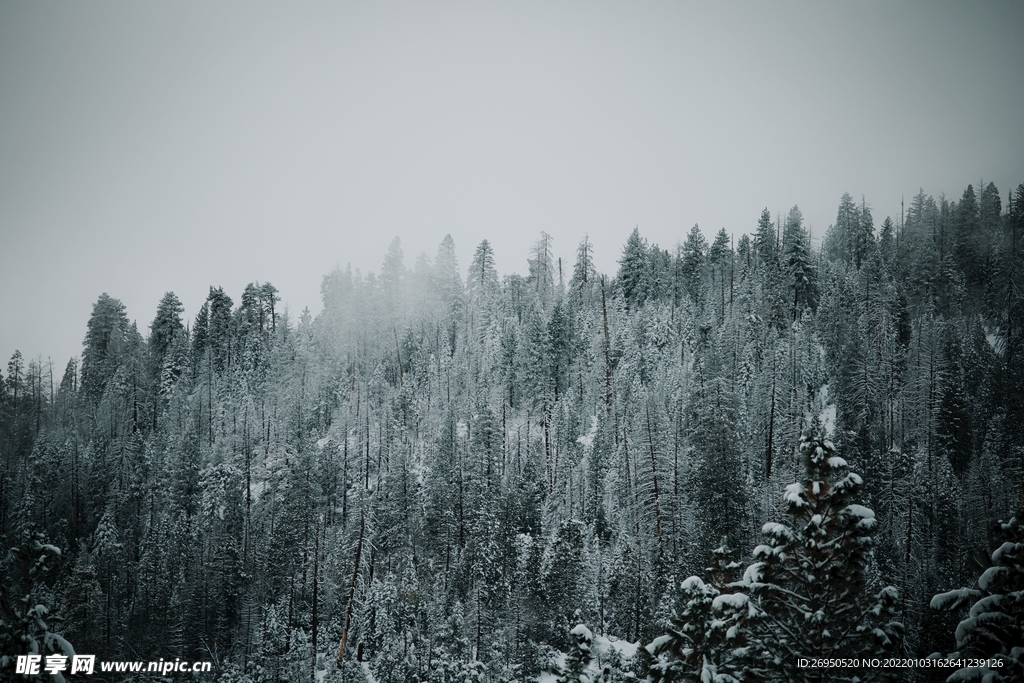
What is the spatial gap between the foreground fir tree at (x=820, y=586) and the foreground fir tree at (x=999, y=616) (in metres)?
1.30

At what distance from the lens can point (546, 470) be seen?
164 feet

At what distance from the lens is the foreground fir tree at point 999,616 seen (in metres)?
9.69

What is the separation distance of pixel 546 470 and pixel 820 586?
129 ft

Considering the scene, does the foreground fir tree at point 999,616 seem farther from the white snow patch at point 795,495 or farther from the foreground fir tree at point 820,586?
the white snow patch at point 795,495

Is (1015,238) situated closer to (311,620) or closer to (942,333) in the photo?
(942,333)

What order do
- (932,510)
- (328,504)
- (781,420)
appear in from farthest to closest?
(328,504)
(781,420)
(932,510)

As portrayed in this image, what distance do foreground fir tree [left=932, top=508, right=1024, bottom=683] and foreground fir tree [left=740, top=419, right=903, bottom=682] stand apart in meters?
1.30

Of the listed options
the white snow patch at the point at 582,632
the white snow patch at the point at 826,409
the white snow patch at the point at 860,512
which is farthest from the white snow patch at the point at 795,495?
the white snow patch at the point at 826,409

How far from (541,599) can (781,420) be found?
25.8 m

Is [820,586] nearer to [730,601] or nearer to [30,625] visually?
[730,601]

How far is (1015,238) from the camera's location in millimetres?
75625

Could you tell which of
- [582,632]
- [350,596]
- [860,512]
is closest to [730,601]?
[860,512]

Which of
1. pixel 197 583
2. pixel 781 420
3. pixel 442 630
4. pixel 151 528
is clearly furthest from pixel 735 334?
pixel 151 528

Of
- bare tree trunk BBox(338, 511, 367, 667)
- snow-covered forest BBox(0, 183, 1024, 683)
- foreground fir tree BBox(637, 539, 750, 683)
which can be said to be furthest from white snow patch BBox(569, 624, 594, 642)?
bare tree trunk BBox(338, 511, 367, 667)
